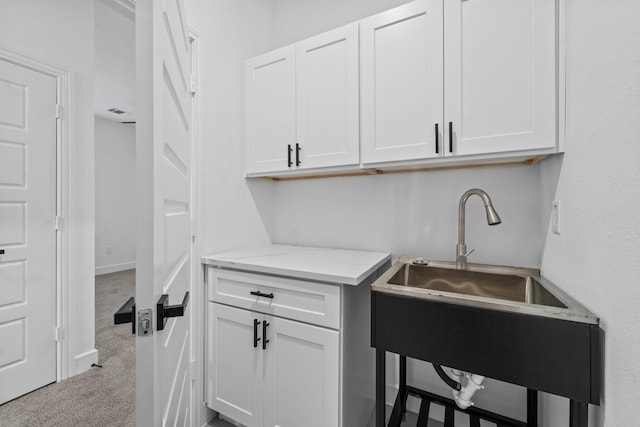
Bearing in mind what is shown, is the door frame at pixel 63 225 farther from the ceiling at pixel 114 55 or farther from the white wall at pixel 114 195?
the white wall at pixel 114 195

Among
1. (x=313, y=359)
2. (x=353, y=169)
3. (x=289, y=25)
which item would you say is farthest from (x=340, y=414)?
(x=289, y=25)

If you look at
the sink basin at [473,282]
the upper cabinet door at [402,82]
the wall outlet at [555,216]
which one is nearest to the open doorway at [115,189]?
the upper cabinet door at [402,82]

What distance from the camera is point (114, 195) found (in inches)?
194

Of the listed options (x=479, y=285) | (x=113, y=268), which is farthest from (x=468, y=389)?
(x=113, y=268)

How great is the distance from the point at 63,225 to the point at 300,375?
2044 millimetres

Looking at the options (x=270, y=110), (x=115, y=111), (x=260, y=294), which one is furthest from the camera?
(x=115, y=111)

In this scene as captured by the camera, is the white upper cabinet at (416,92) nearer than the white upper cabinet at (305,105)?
Yes

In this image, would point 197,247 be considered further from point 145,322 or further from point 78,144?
point 78,144

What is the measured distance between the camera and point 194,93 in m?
1.57

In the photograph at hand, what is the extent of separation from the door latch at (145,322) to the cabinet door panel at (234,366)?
2.49ft

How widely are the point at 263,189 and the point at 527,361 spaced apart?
5.77ft

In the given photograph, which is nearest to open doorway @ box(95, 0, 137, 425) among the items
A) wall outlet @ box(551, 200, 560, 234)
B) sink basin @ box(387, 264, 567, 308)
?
sink basin @ box(387, 264, 567, 308)

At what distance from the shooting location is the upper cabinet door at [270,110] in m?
1.75

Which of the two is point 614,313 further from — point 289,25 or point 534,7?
→ point 289,25
